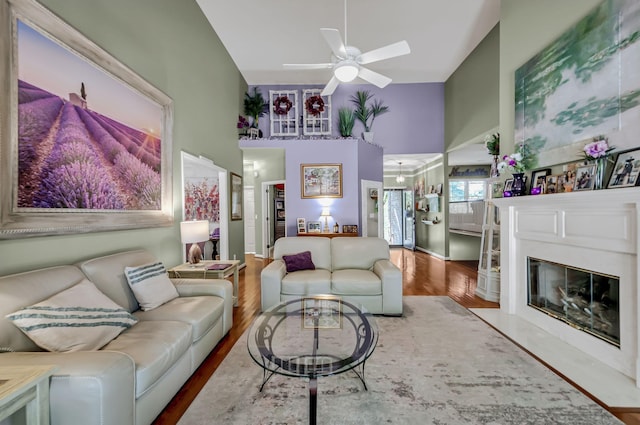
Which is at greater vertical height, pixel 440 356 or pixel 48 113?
pixel 48 113

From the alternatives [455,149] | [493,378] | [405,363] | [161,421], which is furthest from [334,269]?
[455,149]

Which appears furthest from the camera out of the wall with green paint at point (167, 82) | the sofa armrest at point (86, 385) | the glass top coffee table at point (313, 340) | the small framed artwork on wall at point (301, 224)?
the small framed artwork on wall at point (301, 224)

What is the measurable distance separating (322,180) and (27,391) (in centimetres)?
493

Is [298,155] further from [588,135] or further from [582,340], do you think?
[582,340]

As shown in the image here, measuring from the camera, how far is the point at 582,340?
2.29 m

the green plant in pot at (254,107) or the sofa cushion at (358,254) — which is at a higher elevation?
the green plant in pot at (254,107)

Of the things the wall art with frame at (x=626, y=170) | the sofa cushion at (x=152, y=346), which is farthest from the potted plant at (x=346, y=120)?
the sofa cushion at (x=152, y=346)

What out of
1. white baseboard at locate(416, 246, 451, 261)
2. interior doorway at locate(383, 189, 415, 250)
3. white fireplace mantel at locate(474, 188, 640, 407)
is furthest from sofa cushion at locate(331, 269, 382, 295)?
interior doorway at locate(383, 189, 415, 250)

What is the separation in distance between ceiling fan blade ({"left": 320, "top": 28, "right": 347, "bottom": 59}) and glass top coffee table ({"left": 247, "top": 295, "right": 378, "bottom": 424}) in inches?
102

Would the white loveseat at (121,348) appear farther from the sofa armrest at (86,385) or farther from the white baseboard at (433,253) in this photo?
the white baseboard at (433,253)

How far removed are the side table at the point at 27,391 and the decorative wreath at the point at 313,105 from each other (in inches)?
226

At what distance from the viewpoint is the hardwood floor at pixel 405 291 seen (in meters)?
1.70

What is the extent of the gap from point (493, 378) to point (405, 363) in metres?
0.60

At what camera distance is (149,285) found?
212cm
